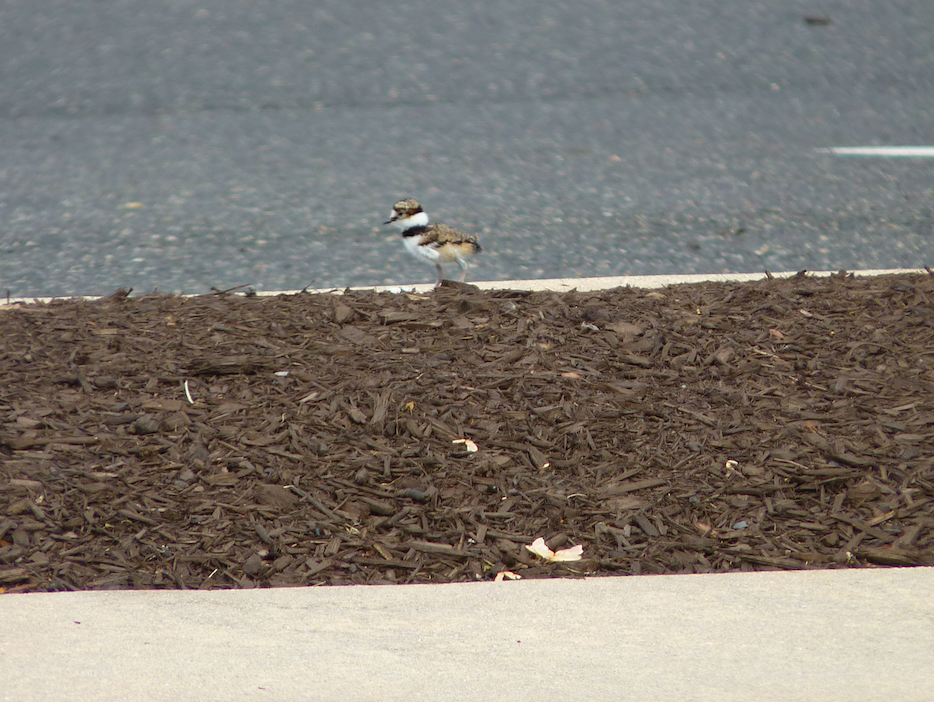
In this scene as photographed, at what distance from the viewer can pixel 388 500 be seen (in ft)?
12.3

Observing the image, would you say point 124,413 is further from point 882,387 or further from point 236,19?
point 236,19

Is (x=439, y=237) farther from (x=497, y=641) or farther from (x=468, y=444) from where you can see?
(x=497, y=641)

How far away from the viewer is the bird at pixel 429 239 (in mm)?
5961

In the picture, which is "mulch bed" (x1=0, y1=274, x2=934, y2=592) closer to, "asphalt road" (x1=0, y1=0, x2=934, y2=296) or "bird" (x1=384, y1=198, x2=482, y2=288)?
"bird" (x1=384, y1=198, x2=482, y2=288)

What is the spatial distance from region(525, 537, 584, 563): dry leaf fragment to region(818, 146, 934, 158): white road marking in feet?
23.7

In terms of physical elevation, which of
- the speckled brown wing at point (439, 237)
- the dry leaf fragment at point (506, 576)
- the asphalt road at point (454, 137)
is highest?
the dry leaf fragment at point (506, 576)

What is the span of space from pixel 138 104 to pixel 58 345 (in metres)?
7.09

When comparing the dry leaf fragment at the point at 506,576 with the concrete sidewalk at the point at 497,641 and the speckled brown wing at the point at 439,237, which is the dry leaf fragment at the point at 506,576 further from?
the speckled brown wing at the point at 439,237

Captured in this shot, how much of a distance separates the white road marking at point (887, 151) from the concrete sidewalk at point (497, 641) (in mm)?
7104

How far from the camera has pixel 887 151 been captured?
9734mm

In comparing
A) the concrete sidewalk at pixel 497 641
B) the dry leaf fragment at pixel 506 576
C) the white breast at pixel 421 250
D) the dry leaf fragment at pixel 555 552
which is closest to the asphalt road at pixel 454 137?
the white breast at pixel 421 250

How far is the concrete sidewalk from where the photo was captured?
9.00 ft

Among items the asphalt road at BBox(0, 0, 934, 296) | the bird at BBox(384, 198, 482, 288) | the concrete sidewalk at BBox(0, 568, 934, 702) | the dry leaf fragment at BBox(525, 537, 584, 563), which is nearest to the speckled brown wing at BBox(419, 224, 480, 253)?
the bird at BBox(384, 198, 482, 288)

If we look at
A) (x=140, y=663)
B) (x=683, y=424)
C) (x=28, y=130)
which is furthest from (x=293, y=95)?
(x=140, y=663)
